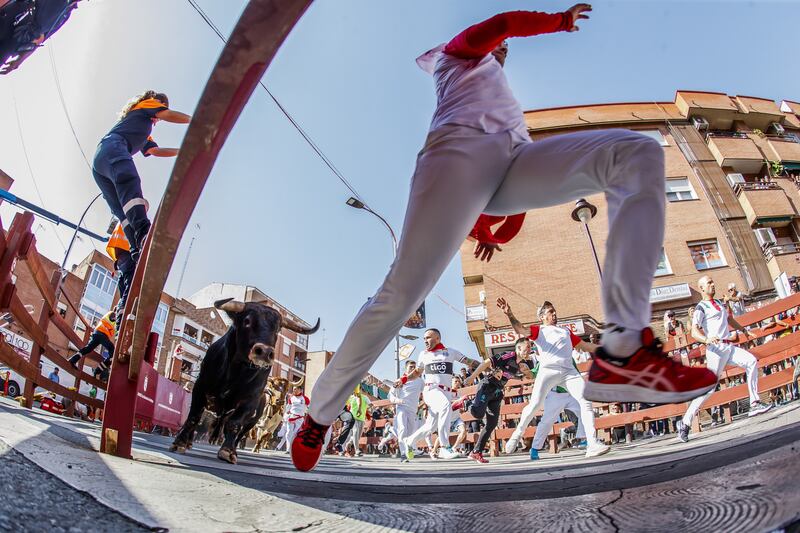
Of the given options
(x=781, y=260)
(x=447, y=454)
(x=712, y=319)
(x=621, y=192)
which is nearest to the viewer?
(x=621, y=192)

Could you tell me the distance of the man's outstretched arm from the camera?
1.94 meters

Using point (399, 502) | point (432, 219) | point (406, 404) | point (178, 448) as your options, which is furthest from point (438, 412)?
point (432, 219)

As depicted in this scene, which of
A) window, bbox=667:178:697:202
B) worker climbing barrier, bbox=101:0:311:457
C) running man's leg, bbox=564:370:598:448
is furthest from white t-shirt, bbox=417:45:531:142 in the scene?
window, bbox=667:178:697:202

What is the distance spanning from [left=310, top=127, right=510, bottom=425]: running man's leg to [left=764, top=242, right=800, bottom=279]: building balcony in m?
31.2

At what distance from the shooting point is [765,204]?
2742 centimetres

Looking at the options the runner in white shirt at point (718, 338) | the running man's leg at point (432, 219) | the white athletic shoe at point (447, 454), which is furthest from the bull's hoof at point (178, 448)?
the runner in white shirt at point (718, 338)

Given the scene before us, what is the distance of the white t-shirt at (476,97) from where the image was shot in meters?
1.96

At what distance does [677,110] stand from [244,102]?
3748 centimetres

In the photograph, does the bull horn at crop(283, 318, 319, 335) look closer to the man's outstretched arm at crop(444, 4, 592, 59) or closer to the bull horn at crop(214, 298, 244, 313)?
the bull horn at crop(214, 298, 244, 313)

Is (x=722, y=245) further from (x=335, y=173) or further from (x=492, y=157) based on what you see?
(x=492, y=157)

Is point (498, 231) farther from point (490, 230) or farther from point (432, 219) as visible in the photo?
point (432, 219)

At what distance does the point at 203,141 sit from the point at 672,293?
26625mm

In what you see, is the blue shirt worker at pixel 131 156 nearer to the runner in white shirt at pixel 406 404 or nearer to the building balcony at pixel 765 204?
the runner in white shirt at pixel 406 404

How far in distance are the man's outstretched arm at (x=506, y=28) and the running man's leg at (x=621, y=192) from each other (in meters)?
0.55
